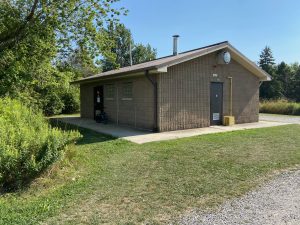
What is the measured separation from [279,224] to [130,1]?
10538mm

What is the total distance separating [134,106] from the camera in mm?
12586

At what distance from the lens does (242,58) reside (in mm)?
13609

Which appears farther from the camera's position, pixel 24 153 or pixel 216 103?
pixel 216 103

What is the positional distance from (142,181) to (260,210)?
2.06 m

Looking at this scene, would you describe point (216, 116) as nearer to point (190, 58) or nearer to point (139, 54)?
point (190, 58)

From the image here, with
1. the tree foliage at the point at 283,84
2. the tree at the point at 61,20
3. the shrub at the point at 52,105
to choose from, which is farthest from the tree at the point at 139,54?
the tree at the point at 61,20

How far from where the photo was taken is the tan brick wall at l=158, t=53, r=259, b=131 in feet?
37.1

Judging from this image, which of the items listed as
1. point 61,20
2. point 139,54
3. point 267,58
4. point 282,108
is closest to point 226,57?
point 61,20

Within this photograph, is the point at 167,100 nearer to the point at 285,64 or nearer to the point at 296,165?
the point at 296,165

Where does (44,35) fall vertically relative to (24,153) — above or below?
above

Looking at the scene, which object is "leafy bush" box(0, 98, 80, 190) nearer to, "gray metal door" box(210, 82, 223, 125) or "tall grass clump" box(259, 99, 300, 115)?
"gray metal door" box(210, 82, 223, 125)

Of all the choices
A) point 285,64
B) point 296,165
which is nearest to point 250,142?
point 296,165

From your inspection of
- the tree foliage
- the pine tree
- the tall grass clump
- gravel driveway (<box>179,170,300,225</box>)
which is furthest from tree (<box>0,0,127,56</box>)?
the pine tree

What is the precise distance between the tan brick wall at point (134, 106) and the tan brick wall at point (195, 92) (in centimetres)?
62
